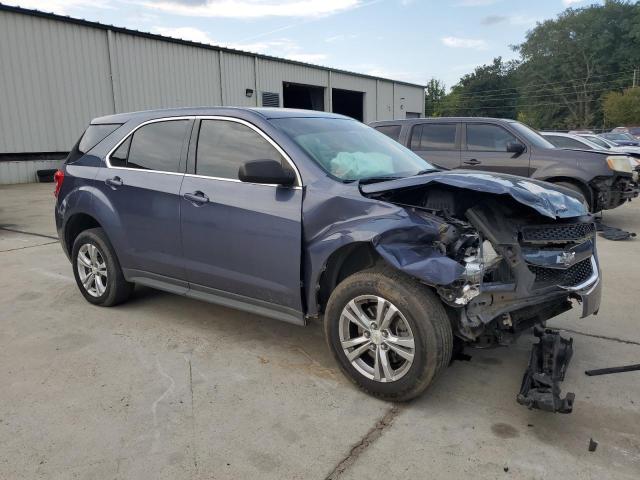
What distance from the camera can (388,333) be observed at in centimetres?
310

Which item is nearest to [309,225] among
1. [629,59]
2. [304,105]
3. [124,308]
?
[124,308]

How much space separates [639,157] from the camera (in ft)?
44.7

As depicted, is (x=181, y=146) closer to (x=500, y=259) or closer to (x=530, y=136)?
(x=500, y=259)

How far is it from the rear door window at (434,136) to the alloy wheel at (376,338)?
625 centimetres

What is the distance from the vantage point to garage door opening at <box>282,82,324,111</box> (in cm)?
2866

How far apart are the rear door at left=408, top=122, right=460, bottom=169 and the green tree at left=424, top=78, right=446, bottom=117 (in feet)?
300

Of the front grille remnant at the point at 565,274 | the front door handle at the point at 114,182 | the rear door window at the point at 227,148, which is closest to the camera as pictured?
the front grille remnant at the point at 565,274

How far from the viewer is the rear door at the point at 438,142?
8.77 m

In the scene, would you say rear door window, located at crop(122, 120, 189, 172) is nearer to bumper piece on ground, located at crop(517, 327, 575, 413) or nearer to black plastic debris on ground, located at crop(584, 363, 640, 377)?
bumper piece on ground, located at crop(517, 327, 575, 413)

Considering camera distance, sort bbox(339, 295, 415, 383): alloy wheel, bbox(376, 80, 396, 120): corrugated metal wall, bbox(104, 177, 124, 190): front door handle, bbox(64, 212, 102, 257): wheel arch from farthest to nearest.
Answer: bbox(376, 80, 396, 120): corrugated metal wall, bbox(64, 212, 102, 257): wheel arch, bbox(104, 177, 124, 190): front door handle, bbox(339, 295, 415, 383): alloy wheel

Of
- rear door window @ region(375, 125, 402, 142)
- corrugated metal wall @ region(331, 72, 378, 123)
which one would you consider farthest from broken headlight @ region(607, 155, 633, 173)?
corrugated metal wall @ region(331, 72, 378, 123)

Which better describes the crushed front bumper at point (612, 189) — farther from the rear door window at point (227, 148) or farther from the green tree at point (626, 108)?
the green tree at point (626, 108)

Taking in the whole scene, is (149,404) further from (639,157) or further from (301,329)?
(639,157)

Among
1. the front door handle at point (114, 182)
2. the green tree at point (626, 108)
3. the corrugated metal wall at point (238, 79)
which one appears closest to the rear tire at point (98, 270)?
the front door handle at point (114, 182)
